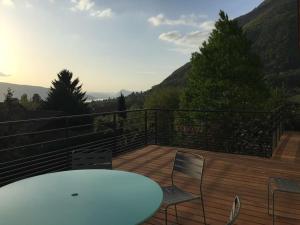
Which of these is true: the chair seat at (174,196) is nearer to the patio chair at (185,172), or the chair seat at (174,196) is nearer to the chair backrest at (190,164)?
the patio chair at (185,172)

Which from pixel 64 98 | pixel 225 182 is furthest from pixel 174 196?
pixel 64 98

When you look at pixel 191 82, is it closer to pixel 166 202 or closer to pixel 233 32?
pixel 233 32

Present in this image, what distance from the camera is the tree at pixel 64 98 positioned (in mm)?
41438

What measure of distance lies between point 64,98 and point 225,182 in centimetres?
3974

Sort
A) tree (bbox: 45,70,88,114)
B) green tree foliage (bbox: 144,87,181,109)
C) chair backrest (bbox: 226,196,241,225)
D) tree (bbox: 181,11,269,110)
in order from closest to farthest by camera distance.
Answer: chair backrest (bbox: 226,196,241,225) < tree (bbox: 181,11,269,110) < tree (bbox: 45,70,88,114) < green tree foliage (bbox: 144,87,181,109)

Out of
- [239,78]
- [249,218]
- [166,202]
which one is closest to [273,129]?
[249,218]

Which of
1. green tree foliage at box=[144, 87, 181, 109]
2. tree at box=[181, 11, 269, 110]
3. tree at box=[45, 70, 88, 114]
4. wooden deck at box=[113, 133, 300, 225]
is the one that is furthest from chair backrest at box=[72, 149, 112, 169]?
green tree foliage at box=[144, 87, 181, 109]

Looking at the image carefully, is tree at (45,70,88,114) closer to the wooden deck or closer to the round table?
the wooden deck

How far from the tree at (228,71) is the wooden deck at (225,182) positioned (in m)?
12.3

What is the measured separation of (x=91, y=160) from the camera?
10.3ft

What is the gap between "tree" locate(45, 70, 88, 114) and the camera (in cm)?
4144

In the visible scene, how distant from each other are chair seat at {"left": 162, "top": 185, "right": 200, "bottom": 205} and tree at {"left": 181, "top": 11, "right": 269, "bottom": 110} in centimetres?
1759

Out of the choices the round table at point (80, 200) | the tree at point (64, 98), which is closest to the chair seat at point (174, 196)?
the round table at point (80, 200)

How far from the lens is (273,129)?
6.91 metres
